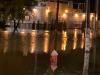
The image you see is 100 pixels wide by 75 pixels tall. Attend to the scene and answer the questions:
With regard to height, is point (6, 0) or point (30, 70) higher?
point (6, 0)

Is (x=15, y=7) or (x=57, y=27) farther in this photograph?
(x=57, y=27)

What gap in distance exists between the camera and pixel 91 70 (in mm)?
17641

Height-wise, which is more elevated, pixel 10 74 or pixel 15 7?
pixel 15 7

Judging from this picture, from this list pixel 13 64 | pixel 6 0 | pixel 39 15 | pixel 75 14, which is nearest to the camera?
pixel 13 64

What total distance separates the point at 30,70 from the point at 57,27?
5059 cm

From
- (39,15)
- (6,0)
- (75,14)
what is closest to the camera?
(6,0)

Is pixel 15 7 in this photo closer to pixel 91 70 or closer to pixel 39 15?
pixel 91 70

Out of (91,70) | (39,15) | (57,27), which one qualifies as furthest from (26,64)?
(39,15)

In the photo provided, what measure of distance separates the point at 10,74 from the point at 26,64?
3.50m

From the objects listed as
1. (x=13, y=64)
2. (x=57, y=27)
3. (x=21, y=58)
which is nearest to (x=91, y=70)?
(x=13, y=64)

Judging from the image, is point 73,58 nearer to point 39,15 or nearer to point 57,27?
point 57,27

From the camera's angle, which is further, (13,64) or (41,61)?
(41,61)

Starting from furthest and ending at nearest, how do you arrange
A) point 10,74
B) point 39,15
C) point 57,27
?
1. point 39,15
2. point 57,27
3. point 10,74

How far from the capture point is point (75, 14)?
90.6 metres
